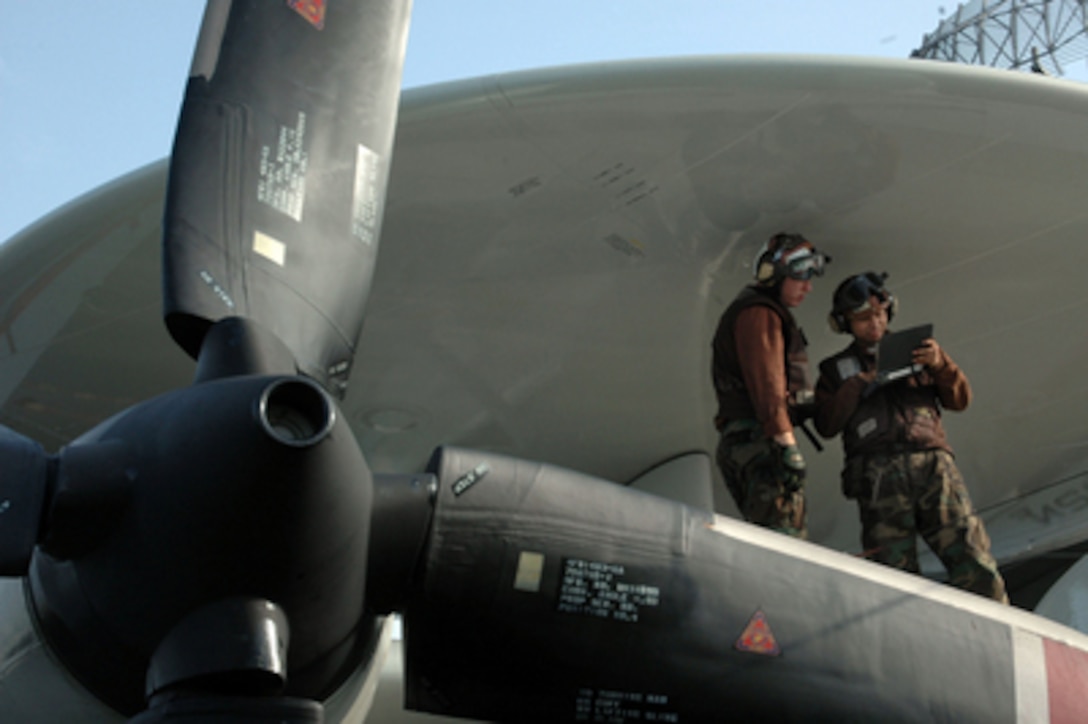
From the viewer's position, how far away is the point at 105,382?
5.62m

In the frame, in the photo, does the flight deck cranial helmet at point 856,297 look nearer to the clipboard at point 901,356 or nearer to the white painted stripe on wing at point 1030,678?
the clipboard at point 901,356

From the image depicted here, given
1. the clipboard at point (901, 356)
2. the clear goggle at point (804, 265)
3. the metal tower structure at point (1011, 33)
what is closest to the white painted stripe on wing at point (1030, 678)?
the clipboard at point (901, 356)

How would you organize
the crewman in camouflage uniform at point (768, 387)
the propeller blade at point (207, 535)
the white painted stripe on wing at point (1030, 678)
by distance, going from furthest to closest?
the crewman in camouflage uniform at point (768, 387) < the white painted stripe on wing at point (1030, 678) < the propeller blade at point (207, 535)

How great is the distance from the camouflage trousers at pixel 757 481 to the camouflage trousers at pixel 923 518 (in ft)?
1.08

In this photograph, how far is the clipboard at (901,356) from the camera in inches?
189

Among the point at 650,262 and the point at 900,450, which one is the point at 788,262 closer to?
the point at 650,262

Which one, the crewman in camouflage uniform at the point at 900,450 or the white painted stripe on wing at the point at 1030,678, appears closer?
the white painted stripe on wing at the point at 1030,678

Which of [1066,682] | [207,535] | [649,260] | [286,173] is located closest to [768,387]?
[649,260]

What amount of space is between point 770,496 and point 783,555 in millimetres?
1882

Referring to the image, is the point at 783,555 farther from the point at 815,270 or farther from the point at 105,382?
the point at 105,382

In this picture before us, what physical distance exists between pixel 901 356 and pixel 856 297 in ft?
1.58

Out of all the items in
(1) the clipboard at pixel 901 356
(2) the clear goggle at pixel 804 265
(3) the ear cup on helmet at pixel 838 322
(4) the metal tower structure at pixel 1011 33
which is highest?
(4) the metal tower structure at pixel 1011 33

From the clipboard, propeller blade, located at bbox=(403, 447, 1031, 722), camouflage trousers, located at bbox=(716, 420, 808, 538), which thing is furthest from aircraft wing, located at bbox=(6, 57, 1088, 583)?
propeller blade, located at bbox=(403, 447, 1031, 722)

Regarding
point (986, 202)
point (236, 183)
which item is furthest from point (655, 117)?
point (236, 183)
